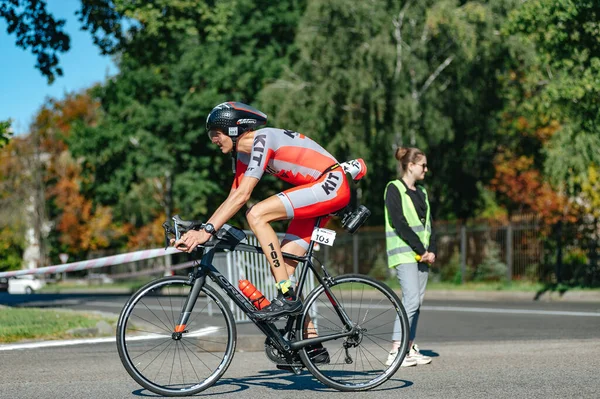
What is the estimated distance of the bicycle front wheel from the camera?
6.02 meters

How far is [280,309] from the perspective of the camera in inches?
247

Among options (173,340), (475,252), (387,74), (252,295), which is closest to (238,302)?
(252,295)

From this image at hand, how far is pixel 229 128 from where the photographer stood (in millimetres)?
6316

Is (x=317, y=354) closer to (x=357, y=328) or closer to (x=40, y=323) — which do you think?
(x=357, y=328)

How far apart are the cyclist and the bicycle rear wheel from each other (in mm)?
266

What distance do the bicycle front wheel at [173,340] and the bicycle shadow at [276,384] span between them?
13 cm

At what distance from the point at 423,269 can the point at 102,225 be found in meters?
55.2

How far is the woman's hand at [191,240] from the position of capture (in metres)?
6.06

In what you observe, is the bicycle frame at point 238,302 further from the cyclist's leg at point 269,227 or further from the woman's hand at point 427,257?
the woman's hand at point 427,257

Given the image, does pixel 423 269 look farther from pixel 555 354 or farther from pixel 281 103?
pixel 281 103

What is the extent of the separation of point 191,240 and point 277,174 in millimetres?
801

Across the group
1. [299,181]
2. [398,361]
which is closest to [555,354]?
[398,361]

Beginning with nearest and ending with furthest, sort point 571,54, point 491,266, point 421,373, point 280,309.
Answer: point 280,309
point 421,373
point 571,54
point 491,266

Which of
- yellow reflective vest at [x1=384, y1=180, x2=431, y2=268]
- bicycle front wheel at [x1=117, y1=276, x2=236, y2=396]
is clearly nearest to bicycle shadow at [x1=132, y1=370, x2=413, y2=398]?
bicycle front wheel at [x1=117, y1=276, x2=236, y2=396]
